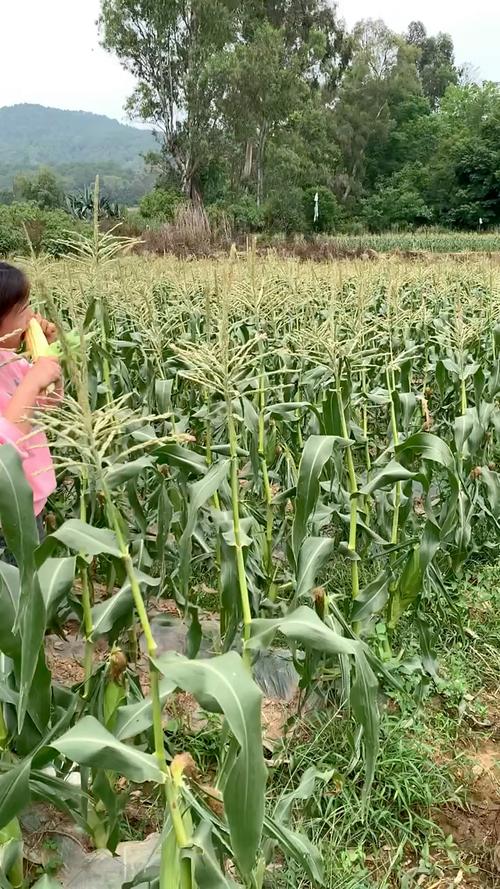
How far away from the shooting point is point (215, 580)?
11.5 ft

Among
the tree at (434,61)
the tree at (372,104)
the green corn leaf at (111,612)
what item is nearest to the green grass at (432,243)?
the tree at (372,104)

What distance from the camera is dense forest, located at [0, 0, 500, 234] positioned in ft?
110

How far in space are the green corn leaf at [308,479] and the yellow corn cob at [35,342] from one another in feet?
2.94

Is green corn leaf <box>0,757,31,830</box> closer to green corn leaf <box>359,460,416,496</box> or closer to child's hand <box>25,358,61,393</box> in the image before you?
child's hand <box>25,358,61,393</box>

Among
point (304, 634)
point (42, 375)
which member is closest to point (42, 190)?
point (42, 375)

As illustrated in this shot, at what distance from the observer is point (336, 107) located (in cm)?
5216

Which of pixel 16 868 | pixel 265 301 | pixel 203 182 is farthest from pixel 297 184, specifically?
pixel 16 868

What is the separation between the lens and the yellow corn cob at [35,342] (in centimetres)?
215

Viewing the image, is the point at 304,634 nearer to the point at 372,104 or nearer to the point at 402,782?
the point at 402,782

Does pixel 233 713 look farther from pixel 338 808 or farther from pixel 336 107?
pixel 336 107

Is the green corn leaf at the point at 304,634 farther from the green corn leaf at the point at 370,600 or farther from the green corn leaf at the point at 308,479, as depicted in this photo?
the green corn leaf at the point at 370,600

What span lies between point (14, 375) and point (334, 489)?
5.05 feet

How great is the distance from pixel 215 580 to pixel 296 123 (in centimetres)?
4392

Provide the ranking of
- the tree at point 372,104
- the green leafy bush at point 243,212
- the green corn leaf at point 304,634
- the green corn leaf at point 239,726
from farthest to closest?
1. the tree at point 372,104
2. the green leafy bush at point 243,212
3. the green corn leaf at point 304,634
4. the green corn leaf at point 239,726
